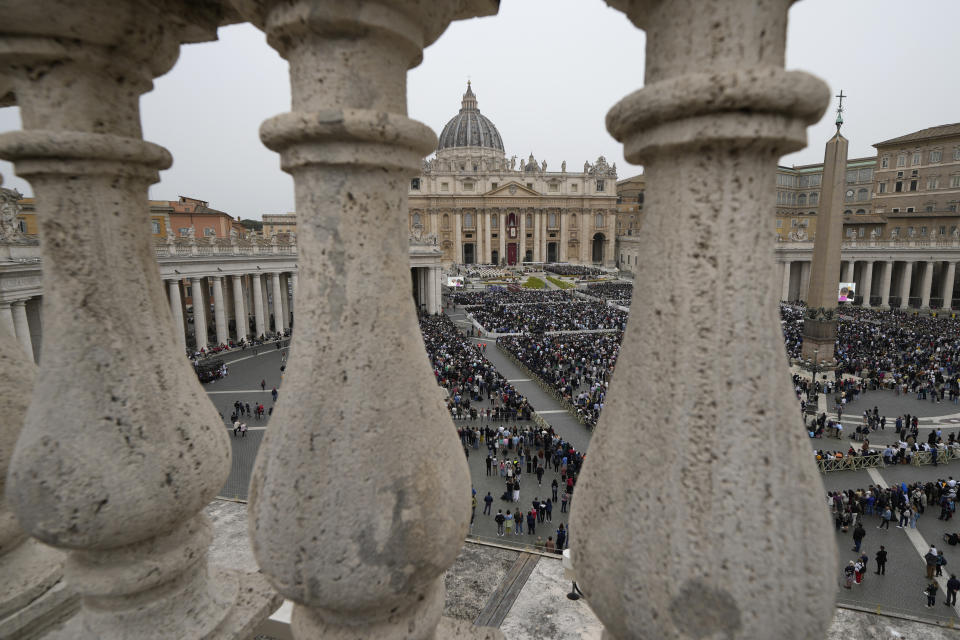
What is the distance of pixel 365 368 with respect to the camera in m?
1.59

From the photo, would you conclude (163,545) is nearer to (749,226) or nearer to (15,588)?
(15,588)

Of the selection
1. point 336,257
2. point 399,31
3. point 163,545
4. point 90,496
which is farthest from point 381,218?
point 163,545

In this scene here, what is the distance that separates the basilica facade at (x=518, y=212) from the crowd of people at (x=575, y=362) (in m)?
54.2

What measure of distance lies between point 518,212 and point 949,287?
53859mm

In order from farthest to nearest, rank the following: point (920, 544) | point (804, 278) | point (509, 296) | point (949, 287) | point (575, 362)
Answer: point (509, 296) < point (804, 278) < point (949, 287) < point (575, 362) < point (920, 544)

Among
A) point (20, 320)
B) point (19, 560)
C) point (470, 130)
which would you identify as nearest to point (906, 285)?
point (19, 560)

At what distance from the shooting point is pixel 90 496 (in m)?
1.98

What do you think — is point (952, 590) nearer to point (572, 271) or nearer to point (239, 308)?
point (239, 308)

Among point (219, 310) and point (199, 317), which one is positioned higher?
point (219, 310)

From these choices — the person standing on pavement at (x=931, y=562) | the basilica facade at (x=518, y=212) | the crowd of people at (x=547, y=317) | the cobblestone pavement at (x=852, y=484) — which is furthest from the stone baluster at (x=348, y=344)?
the basilica facade at (x=518, y=212)

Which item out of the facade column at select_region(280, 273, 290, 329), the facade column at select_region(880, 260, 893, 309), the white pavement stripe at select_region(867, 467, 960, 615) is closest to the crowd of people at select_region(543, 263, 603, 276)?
the facade column at select_region(880, 260, 893, 309)

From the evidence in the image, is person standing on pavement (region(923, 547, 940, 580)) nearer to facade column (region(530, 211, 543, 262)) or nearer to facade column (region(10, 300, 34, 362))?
facade column (region(10, 300, 34, 362))

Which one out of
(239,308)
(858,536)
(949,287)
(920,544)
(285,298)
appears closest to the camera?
(858,536)

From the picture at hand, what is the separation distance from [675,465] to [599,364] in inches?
821
